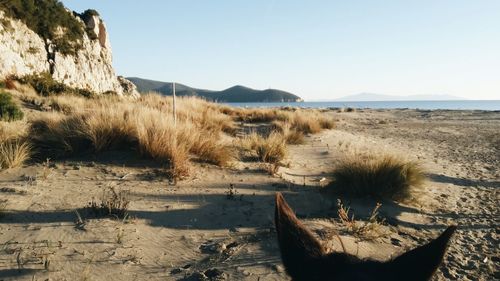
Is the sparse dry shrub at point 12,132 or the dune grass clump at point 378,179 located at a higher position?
the sparse dry shrub at point 12,132

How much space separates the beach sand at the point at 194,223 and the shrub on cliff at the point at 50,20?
23761mm

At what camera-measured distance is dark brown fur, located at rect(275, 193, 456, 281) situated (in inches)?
44.9

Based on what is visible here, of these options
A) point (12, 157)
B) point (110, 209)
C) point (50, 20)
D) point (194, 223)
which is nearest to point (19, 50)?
point (50, 20)

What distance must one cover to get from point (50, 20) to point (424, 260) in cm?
3449

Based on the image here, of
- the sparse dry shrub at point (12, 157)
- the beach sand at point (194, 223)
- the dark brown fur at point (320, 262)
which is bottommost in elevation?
the beach sand at point (194, 223)

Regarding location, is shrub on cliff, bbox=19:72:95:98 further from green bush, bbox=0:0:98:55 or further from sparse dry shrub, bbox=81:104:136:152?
sparse dry shrub, bbox=81:104:136:152

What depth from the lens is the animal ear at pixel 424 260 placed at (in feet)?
3.57

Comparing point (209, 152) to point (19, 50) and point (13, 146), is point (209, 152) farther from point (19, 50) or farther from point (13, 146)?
point (19, 50)

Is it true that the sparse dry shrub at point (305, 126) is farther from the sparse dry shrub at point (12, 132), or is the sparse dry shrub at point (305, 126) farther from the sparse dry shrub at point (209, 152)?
the sparse dry shrub at point (12, 132)

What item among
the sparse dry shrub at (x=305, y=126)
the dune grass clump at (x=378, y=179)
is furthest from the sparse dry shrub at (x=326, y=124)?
the dune grass clump at (x=378, y=179)

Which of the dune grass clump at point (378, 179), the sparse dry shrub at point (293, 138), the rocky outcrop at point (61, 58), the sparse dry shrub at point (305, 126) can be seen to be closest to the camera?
the dune grass clump at point (378, 179)

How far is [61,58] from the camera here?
29797mm

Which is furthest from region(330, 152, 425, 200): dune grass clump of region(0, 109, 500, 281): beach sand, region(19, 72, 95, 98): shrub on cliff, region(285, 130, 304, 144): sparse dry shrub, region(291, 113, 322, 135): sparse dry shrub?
region(19, 72, 95, 98): shrub on cliff

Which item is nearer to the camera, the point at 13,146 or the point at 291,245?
the point at 291,245
